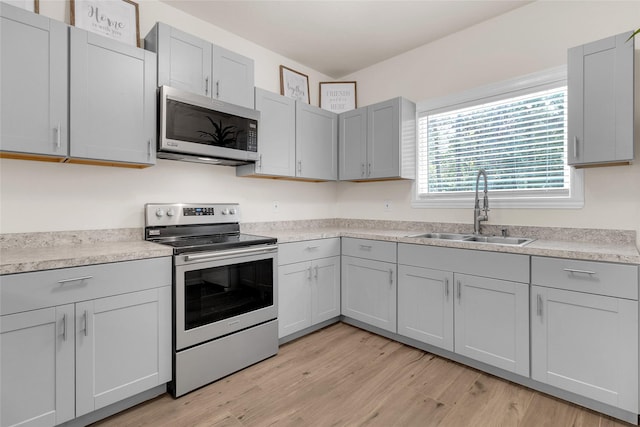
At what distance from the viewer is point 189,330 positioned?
1.93 meters

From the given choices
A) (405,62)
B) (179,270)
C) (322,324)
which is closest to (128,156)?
(179,270)

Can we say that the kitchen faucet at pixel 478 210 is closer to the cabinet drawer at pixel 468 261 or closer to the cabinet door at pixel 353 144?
the cabinet drawer at pixel 468 261

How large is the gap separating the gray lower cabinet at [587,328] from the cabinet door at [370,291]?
3.28ft

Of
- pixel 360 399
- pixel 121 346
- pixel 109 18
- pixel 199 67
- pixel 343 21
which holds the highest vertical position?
pixel 343 21

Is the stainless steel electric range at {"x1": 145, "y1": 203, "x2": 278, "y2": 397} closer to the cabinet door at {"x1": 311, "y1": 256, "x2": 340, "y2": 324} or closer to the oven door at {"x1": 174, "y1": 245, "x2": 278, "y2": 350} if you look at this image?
the oven door at {"x1": 174, "y1": 245, "x2": 278, "y2": 350}

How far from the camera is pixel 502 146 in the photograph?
2639 mm

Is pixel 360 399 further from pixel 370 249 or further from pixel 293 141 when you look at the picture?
pixel 293 141

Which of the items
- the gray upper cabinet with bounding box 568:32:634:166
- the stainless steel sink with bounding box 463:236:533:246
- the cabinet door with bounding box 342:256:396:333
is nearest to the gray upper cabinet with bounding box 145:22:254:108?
the cabinet door with bounding box 342:256:396:333

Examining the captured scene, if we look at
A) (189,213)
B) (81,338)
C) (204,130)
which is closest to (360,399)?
(81,338)

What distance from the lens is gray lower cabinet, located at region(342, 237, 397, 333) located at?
2611 mm

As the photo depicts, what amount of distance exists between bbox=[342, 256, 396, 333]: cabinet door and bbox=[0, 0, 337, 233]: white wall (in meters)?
0.94

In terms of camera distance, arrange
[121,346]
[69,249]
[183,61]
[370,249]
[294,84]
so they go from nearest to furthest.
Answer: [121,346]
[69,249]
[183,61]
[370,249]
[294,84]

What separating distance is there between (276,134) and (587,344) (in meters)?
2.61

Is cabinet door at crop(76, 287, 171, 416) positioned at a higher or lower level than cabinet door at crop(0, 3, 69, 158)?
lower
